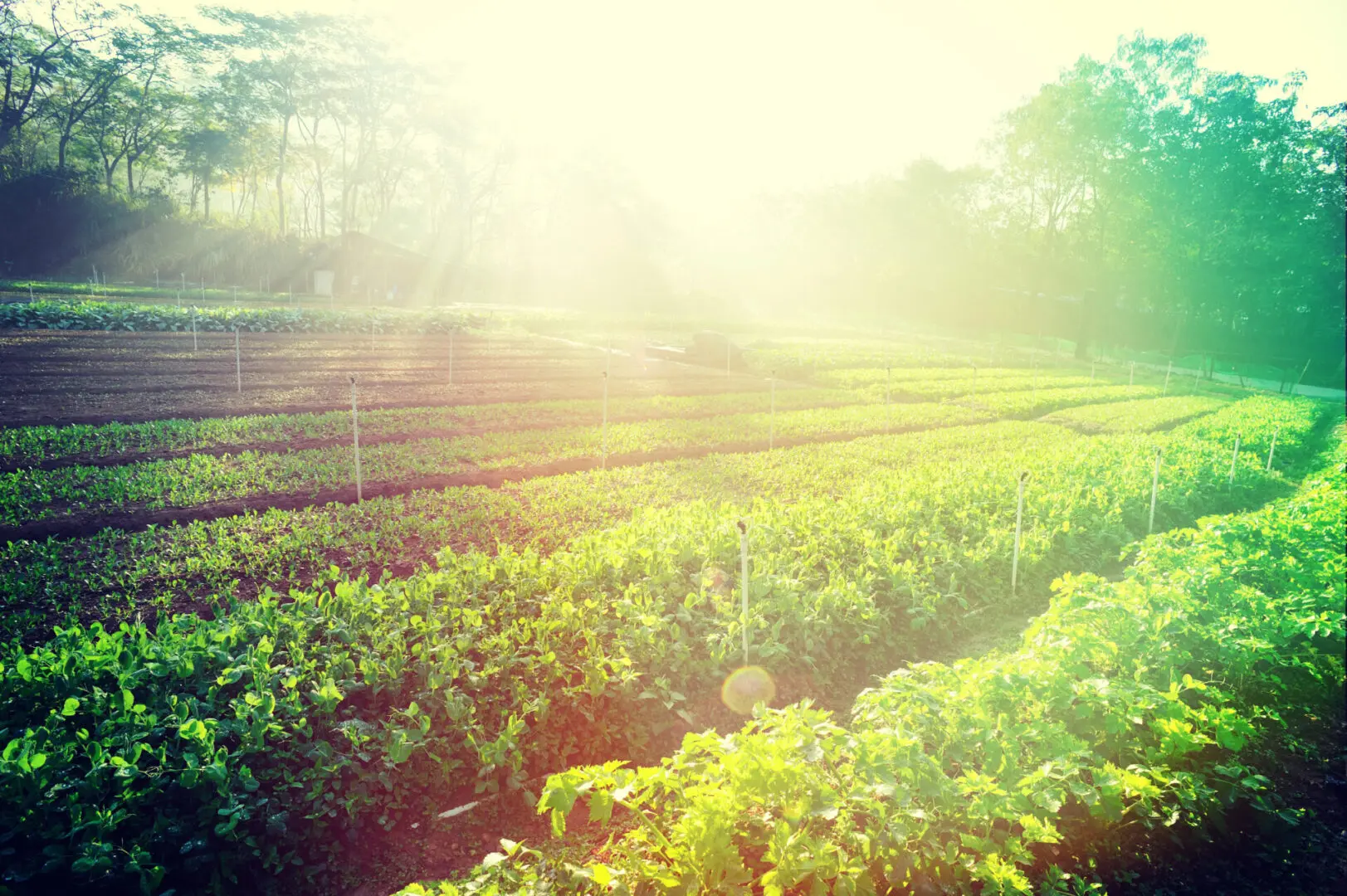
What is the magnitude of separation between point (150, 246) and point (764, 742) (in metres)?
57.6

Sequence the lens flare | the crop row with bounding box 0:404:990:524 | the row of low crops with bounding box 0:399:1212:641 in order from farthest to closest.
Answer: the crop row with bounding box 0:404:990:524, the row of low crops with bounding box 0:399:1212:641, the lens flare

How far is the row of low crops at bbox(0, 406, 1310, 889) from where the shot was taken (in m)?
3.68

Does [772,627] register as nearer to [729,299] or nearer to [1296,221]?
[1296,221]

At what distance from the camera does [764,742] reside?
3545mm

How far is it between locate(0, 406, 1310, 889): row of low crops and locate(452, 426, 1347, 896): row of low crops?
877mm

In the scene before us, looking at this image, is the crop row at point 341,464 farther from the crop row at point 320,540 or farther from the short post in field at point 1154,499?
the short post in field at point 1154,499

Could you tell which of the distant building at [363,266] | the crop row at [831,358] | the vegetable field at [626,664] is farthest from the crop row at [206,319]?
the vegetable field at [626,664]

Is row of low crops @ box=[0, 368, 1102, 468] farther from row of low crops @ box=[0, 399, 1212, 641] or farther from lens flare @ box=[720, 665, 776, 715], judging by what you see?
lens flare @ box=[720, 665, 776, 715]

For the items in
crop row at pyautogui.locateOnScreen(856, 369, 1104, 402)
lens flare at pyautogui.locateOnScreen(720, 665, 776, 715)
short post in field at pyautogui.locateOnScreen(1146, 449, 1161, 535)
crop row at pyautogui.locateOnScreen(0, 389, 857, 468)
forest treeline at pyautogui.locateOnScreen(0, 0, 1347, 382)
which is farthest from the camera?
forest treeline at pyautogui.locateOnScreen(0, 0, 1347, 382)

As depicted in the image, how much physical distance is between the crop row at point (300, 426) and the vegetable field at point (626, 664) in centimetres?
17

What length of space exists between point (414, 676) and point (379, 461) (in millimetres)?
7675

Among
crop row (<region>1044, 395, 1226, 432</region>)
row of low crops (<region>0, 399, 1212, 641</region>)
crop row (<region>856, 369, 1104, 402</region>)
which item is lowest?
row of low crops (<region>0, 399, 1212, 641</region>)

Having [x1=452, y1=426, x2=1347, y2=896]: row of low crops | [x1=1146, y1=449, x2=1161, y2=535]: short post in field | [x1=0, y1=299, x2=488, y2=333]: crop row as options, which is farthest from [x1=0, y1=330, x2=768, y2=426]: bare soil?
[x1=452, y1=426, x2=1347, y2=896]: row of low crops

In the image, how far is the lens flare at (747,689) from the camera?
5758 millimetres
